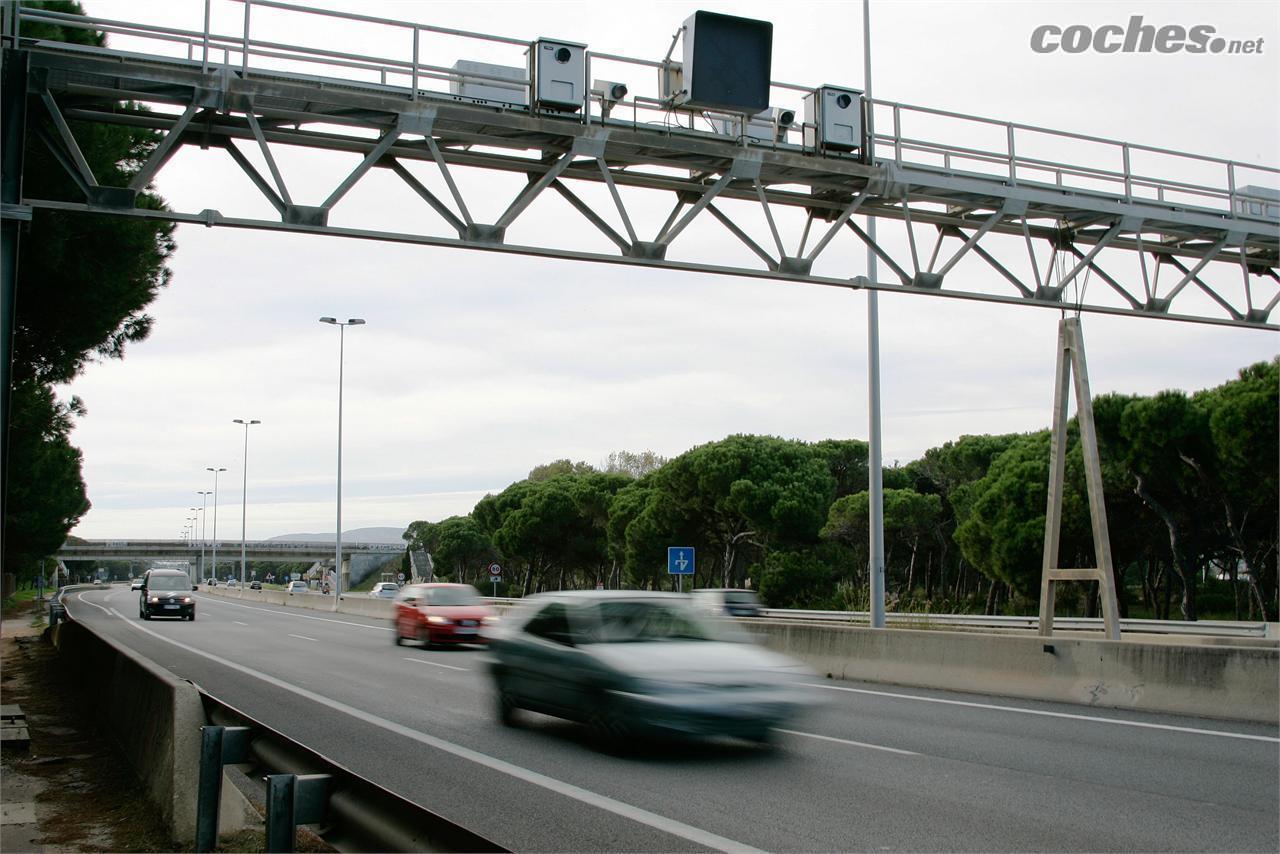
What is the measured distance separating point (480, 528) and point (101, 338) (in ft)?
278

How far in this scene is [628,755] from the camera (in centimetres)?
1048

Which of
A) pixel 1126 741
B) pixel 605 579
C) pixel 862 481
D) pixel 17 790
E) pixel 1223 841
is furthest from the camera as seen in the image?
pixel 605 579

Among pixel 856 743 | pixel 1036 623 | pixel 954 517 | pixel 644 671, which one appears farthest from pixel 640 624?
pixel 954 517

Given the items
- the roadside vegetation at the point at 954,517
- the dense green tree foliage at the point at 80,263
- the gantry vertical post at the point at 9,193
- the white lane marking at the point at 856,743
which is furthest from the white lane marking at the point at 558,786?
the roadside vegetation at the point at 954,517

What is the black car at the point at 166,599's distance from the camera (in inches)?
1612

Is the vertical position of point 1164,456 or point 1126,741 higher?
point 1164,456

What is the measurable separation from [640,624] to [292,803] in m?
6.12

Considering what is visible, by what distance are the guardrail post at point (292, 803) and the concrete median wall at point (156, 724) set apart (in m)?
2.68

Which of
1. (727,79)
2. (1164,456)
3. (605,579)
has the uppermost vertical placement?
(727,79)

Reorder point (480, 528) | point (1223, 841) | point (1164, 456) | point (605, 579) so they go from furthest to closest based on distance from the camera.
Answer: point (480, 528) < point (605, 579) < point (1164, 456) < point (1223, 841)

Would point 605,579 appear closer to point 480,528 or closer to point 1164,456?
point 480,528

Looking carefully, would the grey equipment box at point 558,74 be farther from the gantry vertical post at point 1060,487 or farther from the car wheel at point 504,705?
the gantry vertical post at point 1060,487

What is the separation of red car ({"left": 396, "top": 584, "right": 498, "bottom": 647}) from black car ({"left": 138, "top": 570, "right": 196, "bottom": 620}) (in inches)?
653

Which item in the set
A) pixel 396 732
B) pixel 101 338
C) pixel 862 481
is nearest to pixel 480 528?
pixel 862 481
